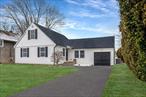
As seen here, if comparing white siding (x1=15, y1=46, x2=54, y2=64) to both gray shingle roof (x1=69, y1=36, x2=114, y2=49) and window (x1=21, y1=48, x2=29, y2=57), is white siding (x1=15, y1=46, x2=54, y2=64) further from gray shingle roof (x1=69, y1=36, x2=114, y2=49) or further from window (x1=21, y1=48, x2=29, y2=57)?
gray shingle roof (x1=69, y1=36, x2=114, y2=49)

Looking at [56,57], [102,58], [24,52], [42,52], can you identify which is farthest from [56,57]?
[102,58]

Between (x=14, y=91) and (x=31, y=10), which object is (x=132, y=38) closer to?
(x=14, y=91)

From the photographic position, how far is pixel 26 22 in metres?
51.0

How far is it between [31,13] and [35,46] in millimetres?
20369

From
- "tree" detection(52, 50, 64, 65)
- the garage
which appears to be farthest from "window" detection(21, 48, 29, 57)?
the garage

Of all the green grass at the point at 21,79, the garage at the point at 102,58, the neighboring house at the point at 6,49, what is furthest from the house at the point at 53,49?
the green grass at the point at 21,79

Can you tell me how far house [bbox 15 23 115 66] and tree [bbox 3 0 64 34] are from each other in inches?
634

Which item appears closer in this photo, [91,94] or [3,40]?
[91,94]

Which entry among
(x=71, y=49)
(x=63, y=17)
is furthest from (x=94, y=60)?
(x=63, y=17)

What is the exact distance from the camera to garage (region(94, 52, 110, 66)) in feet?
111

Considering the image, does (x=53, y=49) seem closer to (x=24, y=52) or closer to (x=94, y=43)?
(x=24, y=52)

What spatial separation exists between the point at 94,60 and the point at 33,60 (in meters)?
8.20

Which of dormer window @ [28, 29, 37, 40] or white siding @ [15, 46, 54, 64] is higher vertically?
dormer window @ [28, 29, 37, 40]

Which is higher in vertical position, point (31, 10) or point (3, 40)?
point (31, 10)
